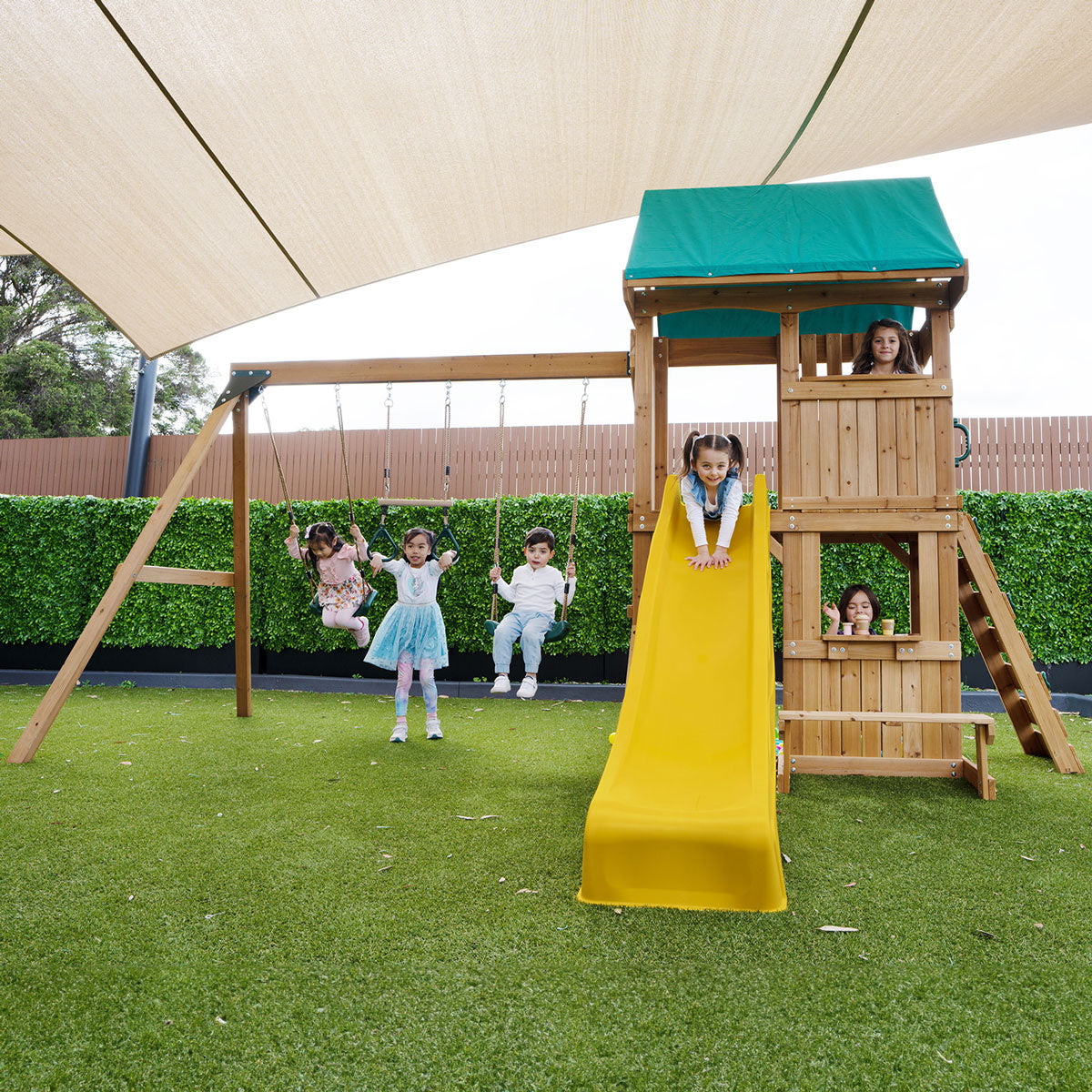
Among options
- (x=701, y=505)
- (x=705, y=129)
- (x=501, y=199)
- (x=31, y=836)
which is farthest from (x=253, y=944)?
(x=705, y=129)

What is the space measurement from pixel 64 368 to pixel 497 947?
2503 centimetres

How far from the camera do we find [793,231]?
4457 millimetres

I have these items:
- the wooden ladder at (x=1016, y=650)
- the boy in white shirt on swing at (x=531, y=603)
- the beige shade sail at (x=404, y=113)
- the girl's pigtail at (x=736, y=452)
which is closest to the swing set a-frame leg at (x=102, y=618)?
the beige shade sail at (x=404, y=113)

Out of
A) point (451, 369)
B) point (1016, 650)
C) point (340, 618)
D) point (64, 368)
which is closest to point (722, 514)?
point (1016, 650)

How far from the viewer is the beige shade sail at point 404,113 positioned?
151 inches

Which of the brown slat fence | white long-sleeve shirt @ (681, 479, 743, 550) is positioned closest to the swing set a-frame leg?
white long-sleeve shirt @ (681, 479, 743, 550)

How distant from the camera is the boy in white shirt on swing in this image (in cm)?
573

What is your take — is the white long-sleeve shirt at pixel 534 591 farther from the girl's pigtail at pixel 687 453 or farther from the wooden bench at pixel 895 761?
the wooden bench at pixel 895 761

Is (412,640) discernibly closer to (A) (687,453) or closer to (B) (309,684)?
(A) (687,453)

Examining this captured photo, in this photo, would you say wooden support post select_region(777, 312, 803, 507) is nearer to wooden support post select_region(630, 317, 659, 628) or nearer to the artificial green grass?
wooden support post select_region(630, 317, 659, 628)

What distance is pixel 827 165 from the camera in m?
6.58

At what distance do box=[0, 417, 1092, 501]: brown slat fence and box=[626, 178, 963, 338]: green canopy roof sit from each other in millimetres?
5094

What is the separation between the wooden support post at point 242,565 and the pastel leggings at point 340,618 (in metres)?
0.58

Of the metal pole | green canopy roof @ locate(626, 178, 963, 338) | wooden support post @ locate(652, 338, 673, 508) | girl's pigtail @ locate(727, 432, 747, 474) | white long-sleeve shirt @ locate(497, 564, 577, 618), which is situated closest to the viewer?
green canopy roof @ locate(626, 178, 963, 338)
